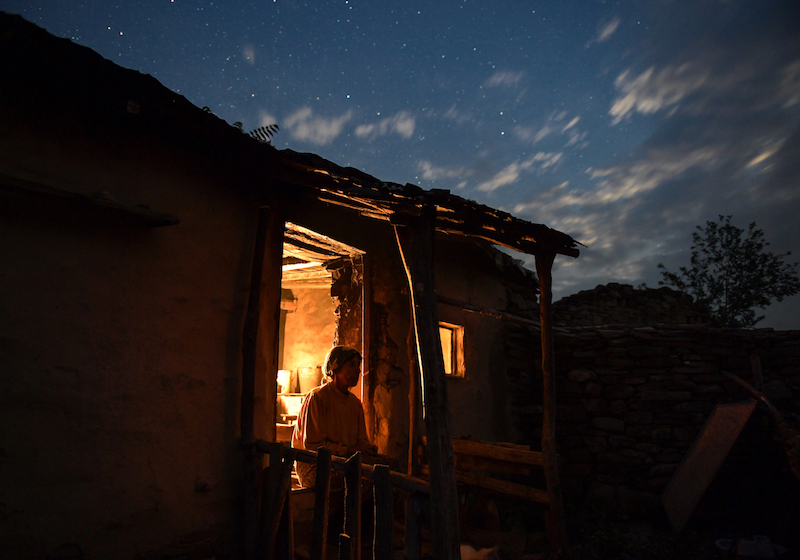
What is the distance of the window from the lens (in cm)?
688

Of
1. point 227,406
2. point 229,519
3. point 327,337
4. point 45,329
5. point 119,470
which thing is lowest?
point 229,519

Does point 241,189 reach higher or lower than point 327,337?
higher

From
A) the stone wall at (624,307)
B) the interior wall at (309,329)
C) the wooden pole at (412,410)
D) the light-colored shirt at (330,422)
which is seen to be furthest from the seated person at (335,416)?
the stone wall at (624,307)

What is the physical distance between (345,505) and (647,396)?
5604 mm

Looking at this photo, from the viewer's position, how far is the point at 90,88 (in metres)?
2.97

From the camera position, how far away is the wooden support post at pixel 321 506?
9.91ft

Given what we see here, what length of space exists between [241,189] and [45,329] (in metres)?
1.76

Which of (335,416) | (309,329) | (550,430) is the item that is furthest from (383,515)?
(309,329)

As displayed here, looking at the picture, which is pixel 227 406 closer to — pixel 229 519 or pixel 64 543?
pixel 229 519

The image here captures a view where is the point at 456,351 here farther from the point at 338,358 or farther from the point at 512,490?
the point at 338,358

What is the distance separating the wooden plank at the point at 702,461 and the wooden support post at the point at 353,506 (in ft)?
15.2

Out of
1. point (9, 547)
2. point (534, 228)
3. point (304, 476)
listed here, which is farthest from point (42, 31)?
point (534, 228)

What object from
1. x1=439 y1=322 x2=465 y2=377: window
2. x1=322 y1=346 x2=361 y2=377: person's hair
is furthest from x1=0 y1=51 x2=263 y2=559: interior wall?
x1=439 y1=322 x2=465 y2=377: window

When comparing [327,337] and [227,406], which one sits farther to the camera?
[327,337]
